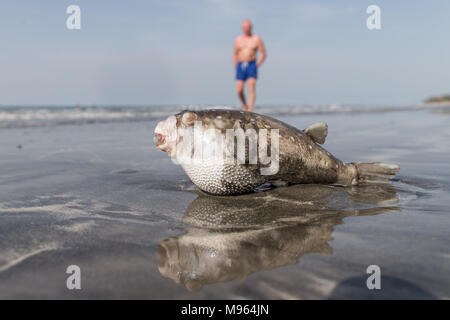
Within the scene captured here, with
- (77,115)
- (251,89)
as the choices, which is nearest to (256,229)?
(251,89)

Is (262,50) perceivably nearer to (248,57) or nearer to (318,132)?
(248,57)

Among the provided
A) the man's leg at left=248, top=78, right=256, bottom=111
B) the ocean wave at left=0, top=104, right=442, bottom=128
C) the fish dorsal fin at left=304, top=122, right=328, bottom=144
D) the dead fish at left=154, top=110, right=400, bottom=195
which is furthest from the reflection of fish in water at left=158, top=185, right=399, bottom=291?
the man's leg at left=248, top=78, right=256, bottom=111

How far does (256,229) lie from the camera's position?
2742 millimetres

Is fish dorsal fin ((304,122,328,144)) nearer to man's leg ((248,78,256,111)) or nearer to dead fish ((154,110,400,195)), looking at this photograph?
dead fish ((154,110,400,195))

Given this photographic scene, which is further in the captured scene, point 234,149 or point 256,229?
point 234,149

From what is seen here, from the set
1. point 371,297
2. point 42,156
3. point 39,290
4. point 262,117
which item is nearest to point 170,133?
point 262,117

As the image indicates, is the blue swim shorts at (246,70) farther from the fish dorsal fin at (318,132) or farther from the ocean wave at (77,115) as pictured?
the fish dorsal fin at (318,132)

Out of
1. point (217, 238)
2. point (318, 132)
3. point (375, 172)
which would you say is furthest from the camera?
point (375, 172)

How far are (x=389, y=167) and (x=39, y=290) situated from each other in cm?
383

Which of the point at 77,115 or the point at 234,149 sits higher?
the point at 77,115

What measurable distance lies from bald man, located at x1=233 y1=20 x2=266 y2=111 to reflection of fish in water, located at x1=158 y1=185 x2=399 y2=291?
26.7ft

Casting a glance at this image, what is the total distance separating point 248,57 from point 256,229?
9740 mm

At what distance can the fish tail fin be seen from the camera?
4.32 meters

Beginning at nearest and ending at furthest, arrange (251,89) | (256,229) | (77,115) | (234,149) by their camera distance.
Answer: (256,229) → (234,149) → (251,89) → (77,115)
